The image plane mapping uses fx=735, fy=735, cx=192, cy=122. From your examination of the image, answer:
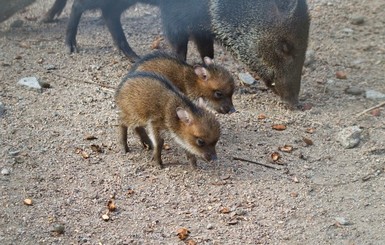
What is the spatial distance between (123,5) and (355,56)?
2.33 metres

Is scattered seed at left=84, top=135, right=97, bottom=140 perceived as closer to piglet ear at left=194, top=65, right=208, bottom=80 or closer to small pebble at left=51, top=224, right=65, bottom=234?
piglet ear at left=194, top=65, right=208, bottom=80

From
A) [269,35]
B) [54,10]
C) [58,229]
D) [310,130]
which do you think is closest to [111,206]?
[58,229]

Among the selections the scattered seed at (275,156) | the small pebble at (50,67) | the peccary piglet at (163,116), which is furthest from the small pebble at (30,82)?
the scattered seed at (275,156)

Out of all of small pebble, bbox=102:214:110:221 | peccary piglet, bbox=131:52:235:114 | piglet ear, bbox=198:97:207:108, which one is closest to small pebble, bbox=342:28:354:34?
peccary piglet, bbox=131:52:235:114

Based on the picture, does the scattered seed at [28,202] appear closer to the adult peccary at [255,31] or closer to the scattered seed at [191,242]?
the scattered seed at [191,242]

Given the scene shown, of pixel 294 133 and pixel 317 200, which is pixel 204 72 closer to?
pixel 294 133

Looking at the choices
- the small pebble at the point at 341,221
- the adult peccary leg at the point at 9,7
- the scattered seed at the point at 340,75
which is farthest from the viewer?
the adult peccary leg at the point at 9,7

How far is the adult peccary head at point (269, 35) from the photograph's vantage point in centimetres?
608

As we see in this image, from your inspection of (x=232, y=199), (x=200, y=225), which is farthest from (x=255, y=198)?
(x=200, y=225)

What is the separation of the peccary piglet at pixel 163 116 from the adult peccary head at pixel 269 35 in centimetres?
133

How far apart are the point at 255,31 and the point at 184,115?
62.0 inches

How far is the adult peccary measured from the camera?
20.0 feet

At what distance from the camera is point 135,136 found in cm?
566

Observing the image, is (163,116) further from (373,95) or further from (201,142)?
(373,95)
